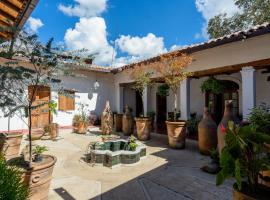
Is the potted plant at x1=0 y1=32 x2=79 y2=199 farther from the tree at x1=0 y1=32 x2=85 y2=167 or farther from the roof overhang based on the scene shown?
the roof overhang

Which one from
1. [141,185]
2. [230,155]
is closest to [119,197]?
[141,185]

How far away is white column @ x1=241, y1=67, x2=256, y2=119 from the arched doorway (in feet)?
9.37

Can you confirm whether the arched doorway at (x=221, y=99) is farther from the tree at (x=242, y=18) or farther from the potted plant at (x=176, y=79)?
the tree at (x=242, y=18)

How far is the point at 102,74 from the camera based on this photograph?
504 inches

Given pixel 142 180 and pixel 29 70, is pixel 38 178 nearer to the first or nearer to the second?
pixel 29 70

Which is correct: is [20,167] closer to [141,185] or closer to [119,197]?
[119,197]

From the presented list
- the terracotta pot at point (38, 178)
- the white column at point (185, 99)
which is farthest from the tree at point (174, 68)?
the terracotta pot at point (38, 178)

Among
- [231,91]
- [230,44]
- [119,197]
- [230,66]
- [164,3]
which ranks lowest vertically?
[119,197]

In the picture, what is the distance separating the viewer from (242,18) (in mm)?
14961

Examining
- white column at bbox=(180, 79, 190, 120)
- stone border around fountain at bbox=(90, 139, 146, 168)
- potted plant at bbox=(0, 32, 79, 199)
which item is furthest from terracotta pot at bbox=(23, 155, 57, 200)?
white column at bbox=(180, 79, 190, 120)

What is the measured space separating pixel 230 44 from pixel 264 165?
578 cm

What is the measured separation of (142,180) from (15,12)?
3698 mm

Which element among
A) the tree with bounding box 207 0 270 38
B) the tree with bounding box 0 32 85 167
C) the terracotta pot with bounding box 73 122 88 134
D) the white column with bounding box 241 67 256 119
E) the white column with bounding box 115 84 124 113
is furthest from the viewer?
the tree with bounding box 207 0 270 38

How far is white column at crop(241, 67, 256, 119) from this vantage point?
6148 mm
